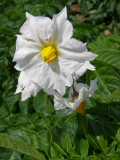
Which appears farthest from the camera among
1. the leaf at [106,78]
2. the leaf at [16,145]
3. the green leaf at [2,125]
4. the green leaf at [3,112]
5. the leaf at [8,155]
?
the green leaf at [3,112]

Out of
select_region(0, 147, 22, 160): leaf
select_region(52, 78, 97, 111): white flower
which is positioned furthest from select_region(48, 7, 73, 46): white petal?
select_region(0, 147, 22, 160): leaf

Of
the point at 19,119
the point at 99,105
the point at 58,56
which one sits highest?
the point at 58,56

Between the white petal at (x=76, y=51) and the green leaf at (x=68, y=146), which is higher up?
the white petal at (x=76, y=51)

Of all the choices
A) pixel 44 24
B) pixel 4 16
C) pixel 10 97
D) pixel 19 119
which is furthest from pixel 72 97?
pixel 4 16

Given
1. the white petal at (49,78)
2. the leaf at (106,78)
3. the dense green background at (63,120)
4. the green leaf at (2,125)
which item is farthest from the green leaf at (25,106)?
the white petal at (49,78)

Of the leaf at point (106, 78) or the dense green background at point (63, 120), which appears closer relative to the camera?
the dense green background at point (63, 120)

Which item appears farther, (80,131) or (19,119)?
(19,119)

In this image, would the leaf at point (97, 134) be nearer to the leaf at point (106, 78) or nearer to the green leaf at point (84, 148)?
the green leaf at point (84, 148)

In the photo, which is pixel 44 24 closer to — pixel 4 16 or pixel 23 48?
pixel 23 48

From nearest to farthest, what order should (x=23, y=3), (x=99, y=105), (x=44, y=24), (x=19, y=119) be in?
(x=44, y=24), (x=99, y=105), (x=19, y=119), (x=23, y=3)
